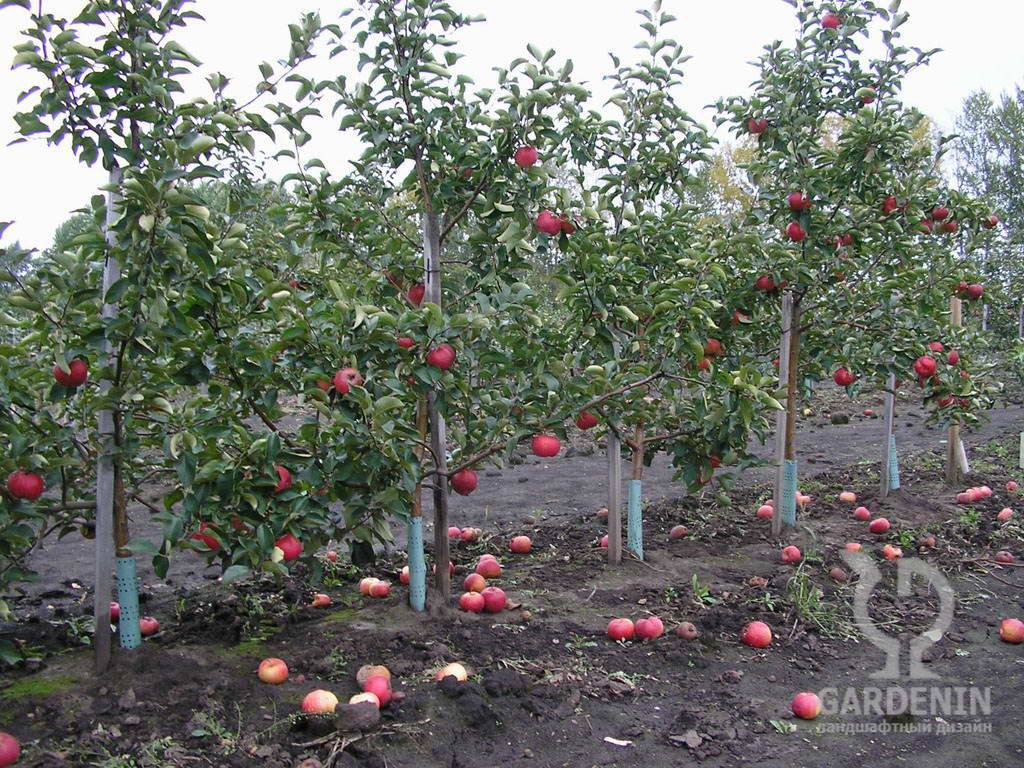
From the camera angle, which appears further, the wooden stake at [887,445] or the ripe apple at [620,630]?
the wooden stake at [887,445]

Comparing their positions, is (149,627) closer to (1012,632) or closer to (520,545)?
(520,545)

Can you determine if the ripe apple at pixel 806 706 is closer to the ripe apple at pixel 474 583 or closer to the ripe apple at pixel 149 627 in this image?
the ripe apple at pixel 474 583

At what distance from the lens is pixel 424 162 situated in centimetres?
373

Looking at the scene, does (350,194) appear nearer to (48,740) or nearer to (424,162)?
(424,162)

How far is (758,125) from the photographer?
500 cm

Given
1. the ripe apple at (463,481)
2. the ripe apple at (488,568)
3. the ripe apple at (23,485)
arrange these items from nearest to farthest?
the ripe apple at (23,485)
the ripe apple at (463,481)
the ripe apple at (488,568)

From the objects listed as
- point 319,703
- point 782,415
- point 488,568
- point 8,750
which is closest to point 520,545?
point 488,568

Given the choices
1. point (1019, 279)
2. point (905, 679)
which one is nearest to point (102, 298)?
point (905, 679)

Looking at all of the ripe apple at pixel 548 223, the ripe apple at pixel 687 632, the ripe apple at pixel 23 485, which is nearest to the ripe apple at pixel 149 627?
the ripe apple at pixel 23 485

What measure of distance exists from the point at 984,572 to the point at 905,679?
5.58 feet

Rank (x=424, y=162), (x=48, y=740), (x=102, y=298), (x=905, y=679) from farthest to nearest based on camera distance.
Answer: (x=424, y=162) < (x=905, y=679) < (x=102, y=298) < (x=48, y=740)

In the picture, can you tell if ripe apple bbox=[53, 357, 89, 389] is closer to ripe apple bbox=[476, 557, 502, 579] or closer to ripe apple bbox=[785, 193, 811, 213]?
ripe apple bbox=[476, 557, 502, 579]

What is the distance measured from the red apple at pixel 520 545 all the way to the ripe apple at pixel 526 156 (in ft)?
8.32

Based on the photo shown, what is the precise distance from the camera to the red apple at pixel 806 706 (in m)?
2.96
